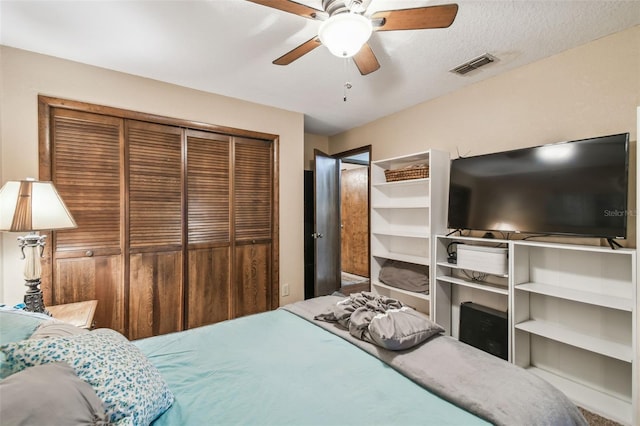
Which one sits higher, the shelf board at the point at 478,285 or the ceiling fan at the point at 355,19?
the ceiling fan at the point at 355,19

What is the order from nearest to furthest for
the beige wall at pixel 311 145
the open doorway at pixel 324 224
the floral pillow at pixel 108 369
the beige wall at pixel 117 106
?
the floral pillow at pixel 108 369
the beige wall at pixel 117 106
the open doorway at pixel 324 224
the beige wall at pixel 311 145

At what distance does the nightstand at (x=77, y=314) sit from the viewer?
5.88ft

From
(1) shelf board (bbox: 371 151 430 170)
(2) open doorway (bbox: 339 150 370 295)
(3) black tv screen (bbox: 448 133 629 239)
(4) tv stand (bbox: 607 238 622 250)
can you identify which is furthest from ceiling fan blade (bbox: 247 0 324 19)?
(2) open doorway (bbox: 339 150 370 295)

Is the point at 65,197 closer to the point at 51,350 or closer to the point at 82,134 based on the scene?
the point at 82,134

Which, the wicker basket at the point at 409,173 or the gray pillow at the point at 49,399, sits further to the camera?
the wicker basket at the point at 409,173

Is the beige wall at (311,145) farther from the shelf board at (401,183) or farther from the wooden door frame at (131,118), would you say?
the shelf board at (401,183)

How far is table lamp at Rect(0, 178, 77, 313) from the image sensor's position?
1631mm

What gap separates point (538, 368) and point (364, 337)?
1816 mm

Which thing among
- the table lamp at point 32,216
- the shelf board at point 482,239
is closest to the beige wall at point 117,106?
the table lamp at point 32,216

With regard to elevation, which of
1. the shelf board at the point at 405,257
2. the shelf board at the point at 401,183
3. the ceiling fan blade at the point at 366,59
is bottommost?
the shelf board at the point at 405,257

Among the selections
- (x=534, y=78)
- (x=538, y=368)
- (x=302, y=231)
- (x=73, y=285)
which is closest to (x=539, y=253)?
(x=538, y=368)

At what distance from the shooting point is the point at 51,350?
0.89 metres

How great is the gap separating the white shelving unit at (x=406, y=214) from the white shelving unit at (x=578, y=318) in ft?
1.82

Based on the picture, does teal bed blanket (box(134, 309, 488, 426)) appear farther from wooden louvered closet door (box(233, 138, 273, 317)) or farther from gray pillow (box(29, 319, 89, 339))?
wooden louvered closet door (box(233, 138, 273, 317))
